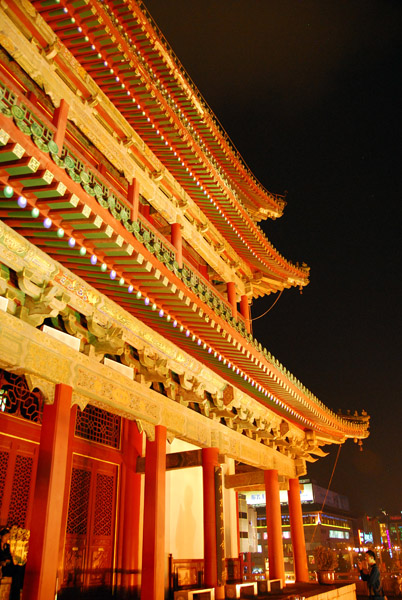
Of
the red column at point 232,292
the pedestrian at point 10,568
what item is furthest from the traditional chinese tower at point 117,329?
the red column at point 232,292

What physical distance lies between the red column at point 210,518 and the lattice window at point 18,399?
349 centimetres

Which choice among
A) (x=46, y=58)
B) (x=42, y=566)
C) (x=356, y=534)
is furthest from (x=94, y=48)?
(x=356, y=534)

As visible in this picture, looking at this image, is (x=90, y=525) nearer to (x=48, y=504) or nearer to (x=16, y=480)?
(x=16, y=480)

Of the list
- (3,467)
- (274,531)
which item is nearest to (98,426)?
(3,467)

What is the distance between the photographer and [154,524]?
7.13 metres

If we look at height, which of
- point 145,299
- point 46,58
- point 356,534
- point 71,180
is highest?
point 46,58

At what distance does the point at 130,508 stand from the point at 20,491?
2746 millimetres

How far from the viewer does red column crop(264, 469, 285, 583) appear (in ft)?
36.4

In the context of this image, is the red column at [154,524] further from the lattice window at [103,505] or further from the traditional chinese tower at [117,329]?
the lattice window at [103,505]

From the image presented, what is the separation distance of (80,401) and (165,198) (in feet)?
20.9

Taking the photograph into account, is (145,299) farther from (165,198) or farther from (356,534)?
(356,534)

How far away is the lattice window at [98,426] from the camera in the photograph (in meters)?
9.22

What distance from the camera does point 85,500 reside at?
29.2 feet

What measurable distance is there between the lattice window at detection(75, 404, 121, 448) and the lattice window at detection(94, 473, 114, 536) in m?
0.72
